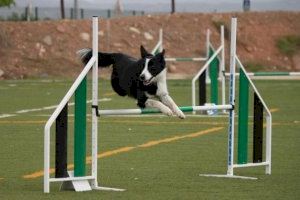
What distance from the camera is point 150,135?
20.5 metres

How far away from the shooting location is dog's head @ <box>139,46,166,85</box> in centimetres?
1325

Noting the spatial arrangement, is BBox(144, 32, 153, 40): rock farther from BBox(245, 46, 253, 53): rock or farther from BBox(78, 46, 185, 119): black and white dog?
BBox(78, 46, 185, 119): black and white dog

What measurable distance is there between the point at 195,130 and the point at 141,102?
837cm

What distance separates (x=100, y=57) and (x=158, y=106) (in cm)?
116

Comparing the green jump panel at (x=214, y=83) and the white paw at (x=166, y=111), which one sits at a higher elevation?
the white paw at (x=166, y=111)

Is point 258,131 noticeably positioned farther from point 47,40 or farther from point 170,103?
point 47,40

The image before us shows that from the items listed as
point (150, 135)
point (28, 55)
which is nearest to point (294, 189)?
point (150, 135)

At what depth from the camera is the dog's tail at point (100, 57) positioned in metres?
14.0

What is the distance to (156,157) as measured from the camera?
16781 mm

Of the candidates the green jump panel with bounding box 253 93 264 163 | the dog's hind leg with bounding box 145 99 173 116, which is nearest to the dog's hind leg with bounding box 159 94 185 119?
the dog's hind leg with bounding box 145 99 173 116

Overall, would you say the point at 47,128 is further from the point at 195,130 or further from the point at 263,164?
the point at 195,130

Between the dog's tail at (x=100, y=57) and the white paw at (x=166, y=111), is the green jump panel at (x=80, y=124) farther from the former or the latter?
the dog's tail at (x=100, y=57)

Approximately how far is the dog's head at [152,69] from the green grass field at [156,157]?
114cm

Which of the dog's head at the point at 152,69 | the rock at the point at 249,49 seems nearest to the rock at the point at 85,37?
the rock at the point at 249,49
